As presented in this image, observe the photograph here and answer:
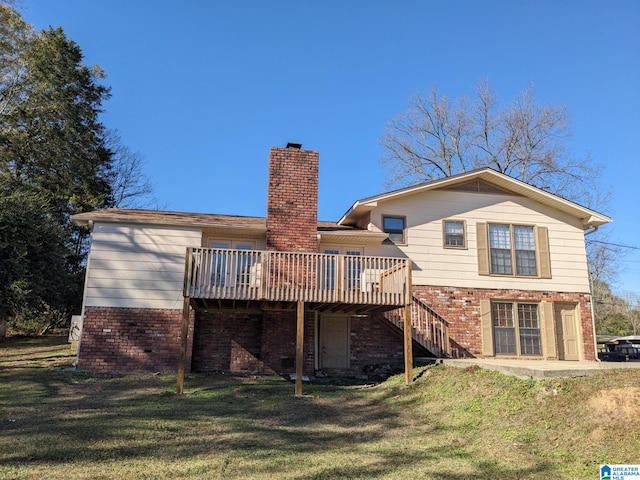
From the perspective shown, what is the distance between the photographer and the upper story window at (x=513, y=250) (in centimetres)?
1482

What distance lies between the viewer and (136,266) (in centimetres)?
1298

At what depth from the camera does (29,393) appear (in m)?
9.60

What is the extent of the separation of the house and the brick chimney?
0.03 m

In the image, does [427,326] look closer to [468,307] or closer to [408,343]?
[468,307]

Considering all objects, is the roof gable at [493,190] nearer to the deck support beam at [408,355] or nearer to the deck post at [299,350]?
the deck support beam at [408,355]

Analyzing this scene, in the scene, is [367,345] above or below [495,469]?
above

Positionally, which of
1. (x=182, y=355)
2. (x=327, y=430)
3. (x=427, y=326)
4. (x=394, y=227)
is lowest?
(x=327, y=430)

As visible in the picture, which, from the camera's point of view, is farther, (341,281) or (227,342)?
(227,342)

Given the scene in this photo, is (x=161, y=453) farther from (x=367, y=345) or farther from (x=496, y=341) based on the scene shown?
(x=496, y=341)

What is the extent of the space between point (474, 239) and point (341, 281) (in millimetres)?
5710

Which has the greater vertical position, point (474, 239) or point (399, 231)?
point (399, 231)

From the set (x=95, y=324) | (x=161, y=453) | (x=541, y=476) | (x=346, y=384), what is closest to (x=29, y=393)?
(x=95, y=324)

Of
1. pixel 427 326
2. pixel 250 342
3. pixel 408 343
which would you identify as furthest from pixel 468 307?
pixel 250 342

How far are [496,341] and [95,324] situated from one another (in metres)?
11.3
